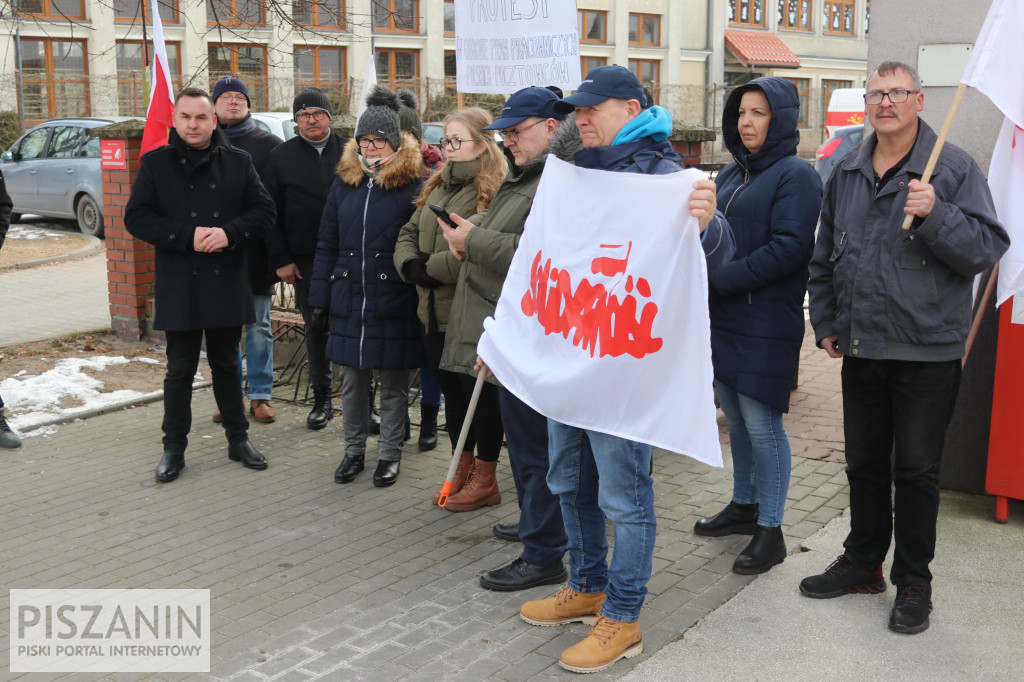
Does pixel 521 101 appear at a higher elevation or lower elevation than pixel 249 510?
higher

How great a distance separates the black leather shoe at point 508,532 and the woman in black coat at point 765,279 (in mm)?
1062

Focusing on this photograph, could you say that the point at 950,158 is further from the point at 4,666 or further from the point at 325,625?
the point at 4,666

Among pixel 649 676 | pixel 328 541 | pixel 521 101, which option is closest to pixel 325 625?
pixel 328 541

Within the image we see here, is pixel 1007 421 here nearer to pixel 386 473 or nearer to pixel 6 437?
pixel 386 473

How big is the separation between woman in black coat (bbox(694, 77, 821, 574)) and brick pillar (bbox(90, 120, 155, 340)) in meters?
6.10

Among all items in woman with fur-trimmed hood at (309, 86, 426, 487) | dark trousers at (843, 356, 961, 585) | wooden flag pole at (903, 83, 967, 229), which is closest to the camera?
wooden flag pole at (903, 83, 967, 229)

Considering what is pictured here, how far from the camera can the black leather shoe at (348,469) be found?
19.9 feet

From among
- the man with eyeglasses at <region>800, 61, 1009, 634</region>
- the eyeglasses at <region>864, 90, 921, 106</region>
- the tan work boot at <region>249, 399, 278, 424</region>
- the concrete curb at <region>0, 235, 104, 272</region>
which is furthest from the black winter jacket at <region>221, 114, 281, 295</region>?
the concrete curb at <region>0, 235, 104, 272</region>

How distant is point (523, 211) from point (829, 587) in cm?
197

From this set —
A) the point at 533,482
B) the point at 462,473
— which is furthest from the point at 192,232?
the point at 533,482

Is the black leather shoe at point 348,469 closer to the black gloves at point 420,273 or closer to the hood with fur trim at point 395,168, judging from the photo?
the black gloves at point 420,273

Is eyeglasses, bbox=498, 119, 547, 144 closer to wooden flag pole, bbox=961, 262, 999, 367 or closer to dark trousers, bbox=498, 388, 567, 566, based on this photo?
dark trousers, bbox=498, 388, 567, 566

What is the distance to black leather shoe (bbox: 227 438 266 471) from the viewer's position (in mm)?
6363

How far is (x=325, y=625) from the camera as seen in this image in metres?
4.27
